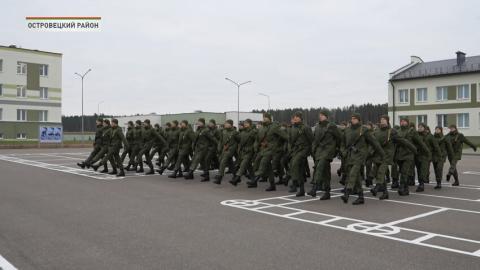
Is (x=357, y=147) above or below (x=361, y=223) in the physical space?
above

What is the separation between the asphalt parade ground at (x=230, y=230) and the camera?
17.2ft

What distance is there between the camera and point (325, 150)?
33.8ft

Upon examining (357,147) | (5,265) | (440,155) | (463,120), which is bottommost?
(5,265)

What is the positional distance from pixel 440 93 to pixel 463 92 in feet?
7.53

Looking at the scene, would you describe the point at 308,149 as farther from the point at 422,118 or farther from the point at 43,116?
the point at 43,116

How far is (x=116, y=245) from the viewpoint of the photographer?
5.88m

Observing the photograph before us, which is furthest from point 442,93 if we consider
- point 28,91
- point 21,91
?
point 21,91

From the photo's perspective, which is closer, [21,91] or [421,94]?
[421,94]

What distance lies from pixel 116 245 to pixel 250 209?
132 inches

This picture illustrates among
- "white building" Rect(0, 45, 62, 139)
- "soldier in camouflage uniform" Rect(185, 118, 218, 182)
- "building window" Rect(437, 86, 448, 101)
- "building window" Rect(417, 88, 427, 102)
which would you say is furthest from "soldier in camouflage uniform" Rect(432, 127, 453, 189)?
"white building" Rect(0, 45, 62, 139)

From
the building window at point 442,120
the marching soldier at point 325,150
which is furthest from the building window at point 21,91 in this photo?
the marching soldier at point 325,150

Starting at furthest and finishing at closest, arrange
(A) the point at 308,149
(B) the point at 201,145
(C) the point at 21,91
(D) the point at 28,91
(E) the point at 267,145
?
(D) the point at 28,91 → (C) the point at 21,91 → (B) the point at 201,145 → (E) the point at 267,145 → (A) the point at 308,149

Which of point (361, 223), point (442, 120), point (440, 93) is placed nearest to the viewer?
point (361, 223)

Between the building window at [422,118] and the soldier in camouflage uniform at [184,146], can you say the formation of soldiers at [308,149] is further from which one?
the building window at [422,118]
